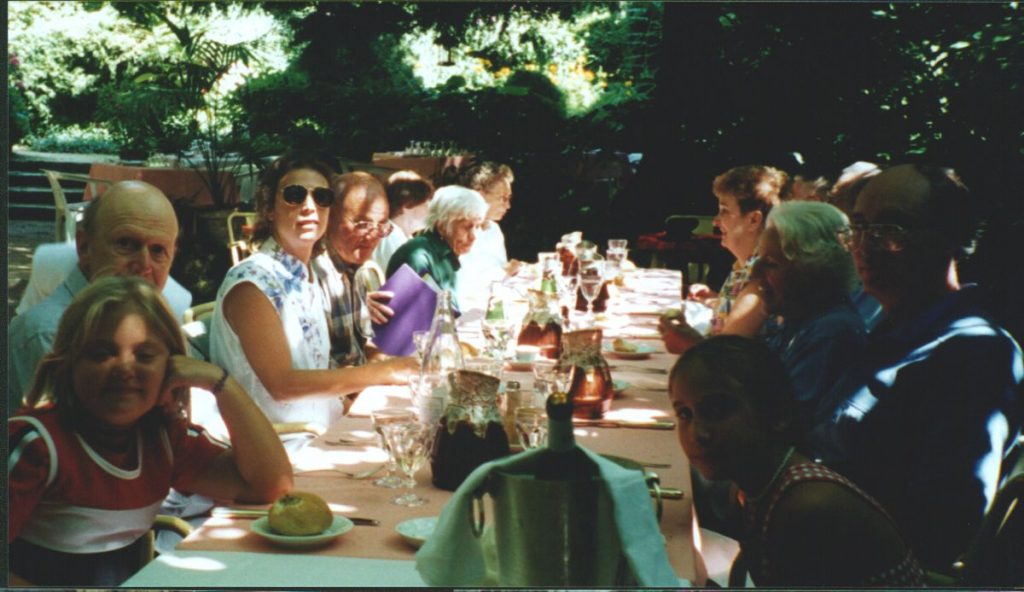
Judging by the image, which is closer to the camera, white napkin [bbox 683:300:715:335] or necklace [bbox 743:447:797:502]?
necklace [bbox 743:447:797:502]

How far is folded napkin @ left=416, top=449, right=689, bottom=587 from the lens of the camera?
46.7 inches

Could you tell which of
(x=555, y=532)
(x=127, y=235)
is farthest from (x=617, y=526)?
(x=127, y=235)

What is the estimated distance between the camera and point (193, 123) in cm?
902

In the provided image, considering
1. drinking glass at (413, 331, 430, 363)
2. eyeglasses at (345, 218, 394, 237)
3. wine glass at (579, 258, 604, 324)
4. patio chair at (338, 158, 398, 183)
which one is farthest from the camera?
patio chair at (338, 158, 398, 183)

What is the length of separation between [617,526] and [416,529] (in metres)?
0.62

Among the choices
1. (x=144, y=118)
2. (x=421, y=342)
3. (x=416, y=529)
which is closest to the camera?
(x=416, y=529)

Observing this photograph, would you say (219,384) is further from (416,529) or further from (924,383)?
(924,383)

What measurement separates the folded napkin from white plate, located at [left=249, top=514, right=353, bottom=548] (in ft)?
1.49

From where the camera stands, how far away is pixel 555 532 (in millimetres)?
1199

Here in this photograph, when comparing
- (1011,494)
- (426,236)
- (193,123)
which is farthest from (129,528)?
(193,123)

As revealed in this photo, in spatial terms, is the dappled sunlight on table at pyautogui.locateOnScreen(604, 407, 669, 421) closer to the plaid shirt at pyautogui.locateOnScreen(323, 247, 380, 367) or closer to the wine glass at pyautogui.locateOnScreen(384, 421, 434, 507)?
the wine glass at pyautogui.locateOnScreen(384, 421, 434, 507)

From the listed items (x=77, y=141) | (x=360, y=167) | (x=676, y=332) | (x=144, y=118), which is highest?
(x=144, y=118)

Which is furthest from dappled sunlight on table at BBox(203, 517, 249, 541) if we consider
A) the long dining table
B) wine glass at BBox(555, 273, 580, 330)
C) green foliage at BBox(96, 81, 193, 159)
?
green foliage at BBox(96, 81, 193, 159)

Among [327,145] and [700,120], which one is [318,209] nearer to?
[700,120]
